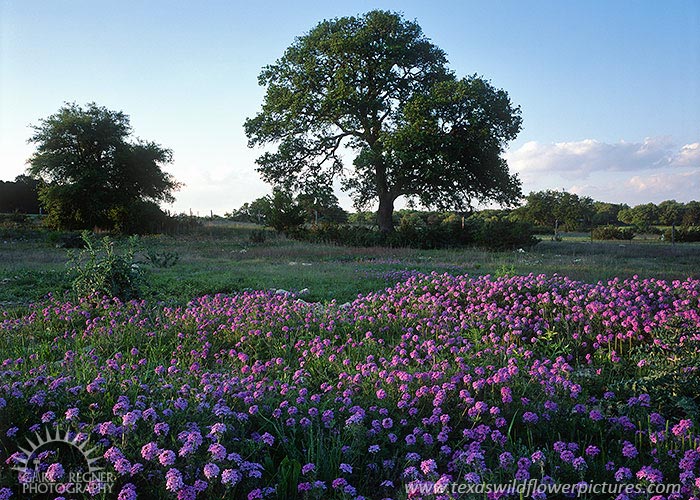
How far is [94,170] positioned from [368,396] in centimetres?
3787

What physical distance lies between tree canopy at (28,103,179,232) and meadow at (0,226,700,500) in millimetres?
31802

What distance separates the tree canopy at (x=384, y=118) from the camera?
2509cm

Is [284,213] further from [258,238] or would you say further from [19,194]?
[19,194]

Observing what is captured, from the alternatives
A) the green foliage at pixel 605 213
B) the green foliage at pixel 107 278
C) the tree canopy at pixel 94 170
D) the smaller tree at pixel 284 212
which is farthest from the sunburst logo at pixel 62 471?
the green foliage at pixel 605 213

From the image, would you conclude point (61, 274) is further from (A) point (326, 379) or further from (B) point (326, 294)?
(A) point (326, 379)

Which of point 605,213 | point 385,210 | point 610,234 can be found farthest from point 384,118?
point 605,213

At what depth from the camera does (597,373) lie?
420 centimetres

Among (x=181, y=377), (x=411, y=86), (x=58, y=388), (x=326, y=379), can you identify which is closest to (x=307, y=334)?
(x=326, y=379)

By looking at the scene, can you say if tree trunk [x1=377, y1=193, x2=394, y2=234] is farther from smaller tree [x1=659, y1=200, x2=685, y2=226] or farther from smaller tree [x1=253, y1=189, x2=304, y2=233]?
smaller tree [x1=659, y1=200, x2=685, y2=226]

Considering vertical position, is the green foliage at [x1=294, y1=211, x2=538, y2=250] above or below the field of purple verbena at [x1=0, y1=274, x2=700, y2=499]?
above

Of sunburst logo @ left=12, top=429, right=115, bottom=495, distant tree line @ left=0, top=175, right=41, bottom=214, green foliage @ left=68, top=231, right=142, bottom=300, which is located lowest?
sunburst logo @ left=12, top=429, right=115, bottom=495

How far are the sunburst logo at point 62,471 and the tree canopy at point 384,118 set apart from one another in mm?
22209

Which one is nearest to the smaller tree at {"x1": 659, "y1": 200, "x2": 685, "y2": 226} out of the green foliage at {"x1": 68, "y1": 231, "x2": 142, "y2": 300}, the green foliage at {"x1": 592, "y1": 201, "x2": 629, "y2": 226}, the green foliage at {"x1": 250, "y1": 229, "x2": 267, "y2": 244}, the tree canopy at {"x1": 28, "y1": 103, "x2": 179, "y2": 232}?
the green foliage at {"x1": 592, "y1": 201, "x2": 629, "y2": 226}

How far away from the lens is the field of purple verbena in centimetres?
262
